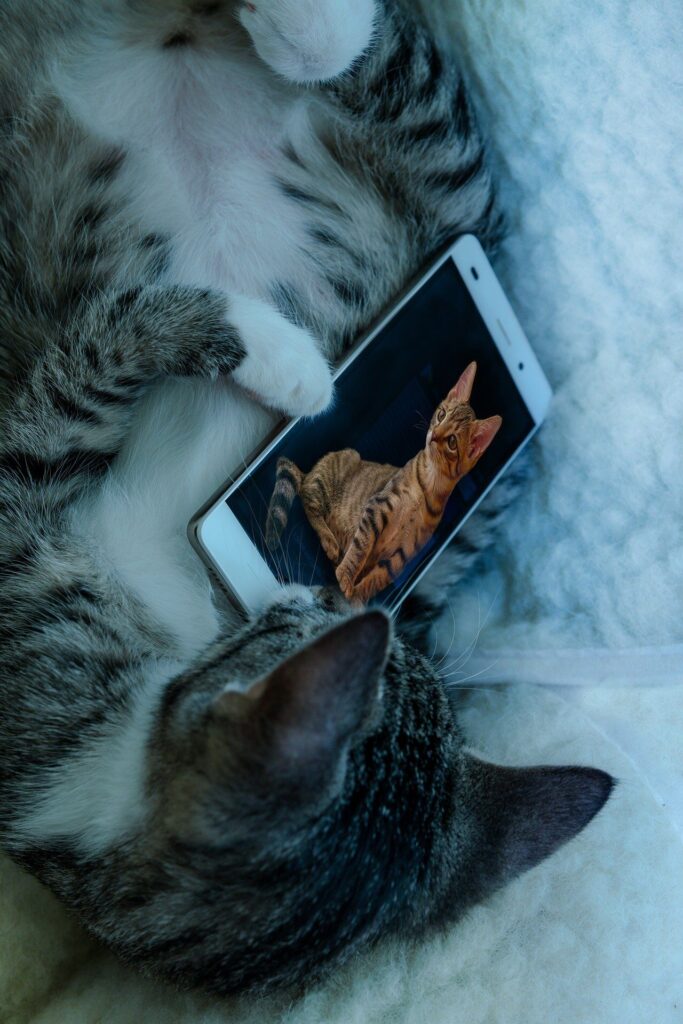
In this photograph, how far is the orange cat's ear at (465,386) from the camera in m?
1.58

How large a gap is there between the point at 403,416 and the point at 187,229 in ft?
1.50

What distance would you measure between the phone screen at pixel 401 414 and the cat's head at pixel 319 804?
0.41 ft

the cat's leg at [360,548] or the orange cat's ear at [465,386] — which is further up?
the orange cat's ear at [465,386]

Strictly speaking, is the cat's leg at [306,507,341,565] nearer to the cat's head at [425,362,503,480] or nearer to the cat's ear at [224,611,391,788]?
the cat's head at [425,362,503,480]

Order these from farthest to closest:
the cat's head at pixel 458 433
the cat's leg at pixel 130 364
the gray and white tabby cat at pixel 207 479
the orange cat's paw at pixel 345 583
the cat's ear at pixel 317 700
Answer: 1. the cat's head at pixel 458 433
2. the orange cat's paw at pixel 345 583
3. the cat's leg at pixel 130 364
4. the gray and white tabby cat at pixel 207 479
5. the cat's ear at pixel 317 700

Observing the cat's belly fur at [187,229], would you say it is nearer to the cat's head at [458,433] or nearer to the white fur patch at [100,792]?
the white fur patch at [100,792]

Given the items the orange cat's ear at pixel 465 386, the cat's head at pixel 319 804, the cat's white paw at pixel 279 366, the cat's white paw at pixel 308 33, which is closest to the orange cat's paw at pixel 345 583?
the cat's head at pixel 319 804

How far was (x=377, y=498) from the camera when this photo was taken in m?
1.47

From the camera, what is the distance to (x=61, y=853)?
1195 mm

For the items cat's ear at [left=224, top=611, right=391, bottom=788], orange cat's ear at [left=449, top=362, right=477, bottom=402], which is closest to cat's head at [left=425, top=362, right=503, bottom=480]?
orange cat's ear at [left=449, top=362, right=477, bottom=402]

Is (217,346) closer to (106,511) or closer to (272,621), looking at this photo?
(106,511)

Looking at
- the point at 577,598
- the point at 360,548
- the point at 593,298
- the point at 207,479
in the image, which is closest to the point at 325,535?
the point at 360,548

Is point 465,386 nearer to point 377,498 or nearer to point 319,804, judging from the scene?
point 377,498

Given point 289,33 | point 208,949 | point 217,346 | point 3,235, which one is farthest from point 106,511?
point 289,33
